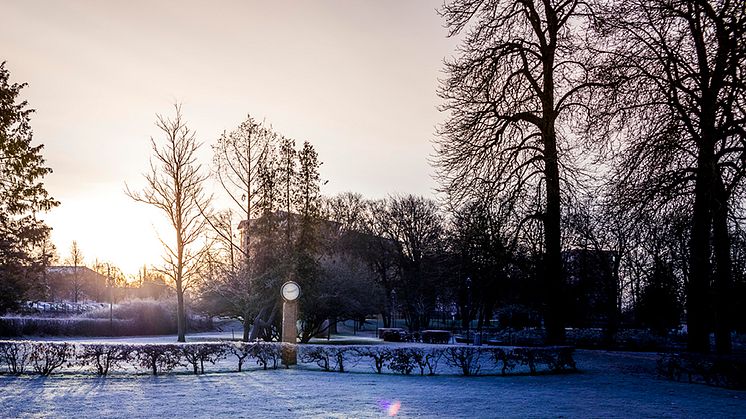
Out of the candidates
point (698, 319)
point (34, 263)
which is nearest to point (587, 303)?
point (698, 319)

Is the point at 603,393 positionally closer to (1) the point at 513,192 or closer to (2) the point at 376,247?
(1) the point at 513,192

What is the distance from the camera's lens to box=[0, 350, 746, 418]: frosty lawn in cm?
1029

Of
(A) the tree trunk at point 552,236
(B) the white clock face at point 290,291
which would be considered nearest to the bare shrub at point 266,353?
(B) the white clock face at point 290,291

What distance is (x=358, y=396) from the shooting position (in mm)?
12219

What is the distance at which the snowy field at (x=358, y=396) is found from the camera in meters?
10.2

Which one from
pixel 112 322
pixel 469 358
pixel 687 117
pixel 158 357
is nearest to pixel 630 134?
pixel 687 117

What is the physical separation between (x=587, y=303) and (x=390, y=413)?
36480 mm

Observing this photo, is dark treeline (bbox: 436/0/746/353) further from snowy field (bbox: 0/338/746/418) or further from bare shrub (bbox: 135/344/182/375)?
bare shrub (bbox: 135/344/182/375)

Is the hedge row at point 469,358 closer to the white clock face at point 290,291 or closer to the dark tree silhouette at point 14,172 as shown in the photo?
the white clock face at point 290,291

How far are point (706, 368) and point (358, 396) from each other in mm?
8603

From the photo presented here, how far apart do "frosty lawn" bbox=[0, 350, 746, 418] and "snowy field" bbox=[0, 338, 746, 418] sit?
18 mm

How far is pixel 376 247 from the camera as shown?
5528 cm

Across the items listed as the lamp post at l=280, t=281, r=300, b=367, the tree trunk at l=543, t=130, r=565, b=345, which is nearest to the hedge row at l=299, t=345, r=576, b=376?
the tree trunk at l=543, t=130, r=565, b=345

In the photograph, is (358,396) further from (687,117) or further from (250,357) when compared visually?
(687,117)
